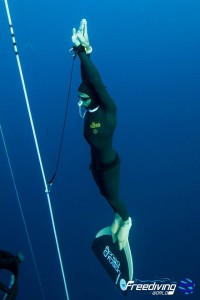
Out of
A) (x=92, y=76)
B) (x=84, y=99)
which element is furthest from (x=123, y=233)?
(x=92, y=76)

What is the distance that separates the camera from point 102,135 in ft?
5.44

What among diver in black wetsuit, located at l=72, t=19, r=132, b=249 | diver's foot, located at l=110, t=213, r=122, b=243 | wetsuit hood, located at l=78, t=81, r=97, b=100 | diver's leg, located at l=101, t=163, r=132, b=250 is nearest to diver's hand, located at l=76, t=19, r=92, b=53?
diver in black wetsuit, located at l=72, t=19, r=132, b=249

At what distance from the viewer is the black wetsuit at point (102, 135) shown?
148 centimetres

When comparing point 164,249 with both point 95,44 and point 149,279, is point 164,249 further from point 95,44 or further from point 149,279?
point 95,44

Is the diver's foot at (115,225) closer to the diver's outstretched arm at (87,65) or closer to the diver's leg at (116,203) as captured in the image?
the diver's leg at (116,203)

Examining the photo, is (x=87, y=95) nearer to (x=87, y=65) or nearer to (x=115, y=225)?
(x=87, y=65)

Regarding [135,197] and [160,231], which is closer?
[135,197]

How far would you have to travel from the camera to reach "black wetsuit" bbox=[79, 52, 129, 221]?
4.86ft

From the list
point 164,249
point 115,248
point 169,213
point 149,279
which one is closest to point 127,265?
point 115,248

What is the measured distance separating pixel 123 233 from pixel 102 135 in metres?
0.69

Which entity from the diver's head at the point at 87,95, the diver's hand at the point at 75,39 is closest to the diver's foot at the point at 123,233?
the diver's head at the point at 87,95

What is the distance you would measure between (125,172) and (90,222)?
0.77 m

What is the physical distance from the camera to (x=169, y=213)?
354 cm

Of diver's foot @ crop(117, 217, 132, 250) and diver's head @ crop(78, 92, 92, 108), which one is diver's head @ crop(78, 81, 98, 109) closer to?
diver's head @ crop(78, 92, 92, 108)
